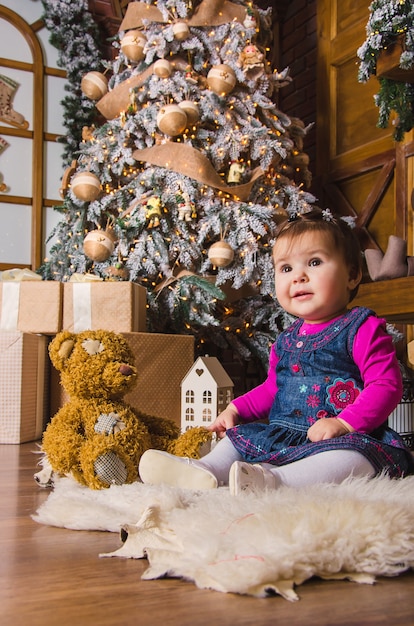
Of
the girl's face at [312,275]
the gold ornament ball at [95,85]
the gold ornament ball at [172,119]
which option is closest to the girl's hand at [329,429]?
the girl's face at [312,275]

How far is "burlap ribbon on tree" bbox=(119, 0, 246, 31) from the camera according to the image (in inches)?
109

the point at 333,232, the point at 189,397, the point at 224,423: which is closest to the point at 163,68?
the point at 189,397

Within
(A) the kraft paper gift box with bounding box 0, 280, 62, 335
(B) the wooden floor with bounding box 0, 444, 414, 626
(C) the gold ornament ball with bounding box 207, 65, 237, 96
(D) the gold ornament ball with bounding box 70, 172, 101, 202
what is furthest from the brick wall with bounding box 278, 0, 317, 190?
(B) the wooden floor with bounding box 0, 444, 414, 626

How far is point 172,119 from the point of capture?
8.37 feet

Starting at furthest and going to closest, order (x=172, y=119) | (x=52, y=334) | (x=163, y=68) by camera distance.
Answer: (x=163, y=68) < (x=172, y=119) < (x=52, y=334)

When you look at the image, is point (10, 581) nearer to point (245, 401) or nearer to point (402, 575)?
point (402, 575)

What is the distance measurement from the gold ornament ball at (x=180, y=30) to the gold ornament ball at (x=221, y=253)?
3.05 feet

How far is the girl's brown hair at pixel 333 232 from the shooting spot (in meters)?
1.31

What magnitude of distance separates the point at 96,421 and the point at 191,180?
1.55 m

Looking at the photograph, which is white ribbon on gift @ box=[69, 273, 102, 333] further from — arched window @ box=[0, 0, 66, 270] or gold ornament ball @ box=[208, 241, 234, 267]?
arched window @ box=[0, 0, 66, 270]

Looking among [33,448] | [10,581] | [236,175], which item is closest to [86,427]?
[10,581]

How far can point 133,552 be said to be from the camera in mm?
852

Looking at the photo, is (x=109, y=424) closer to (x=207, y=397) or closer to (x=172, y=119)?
(x=207, y=397)

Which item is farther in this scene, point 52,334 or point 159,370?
point 52,334
